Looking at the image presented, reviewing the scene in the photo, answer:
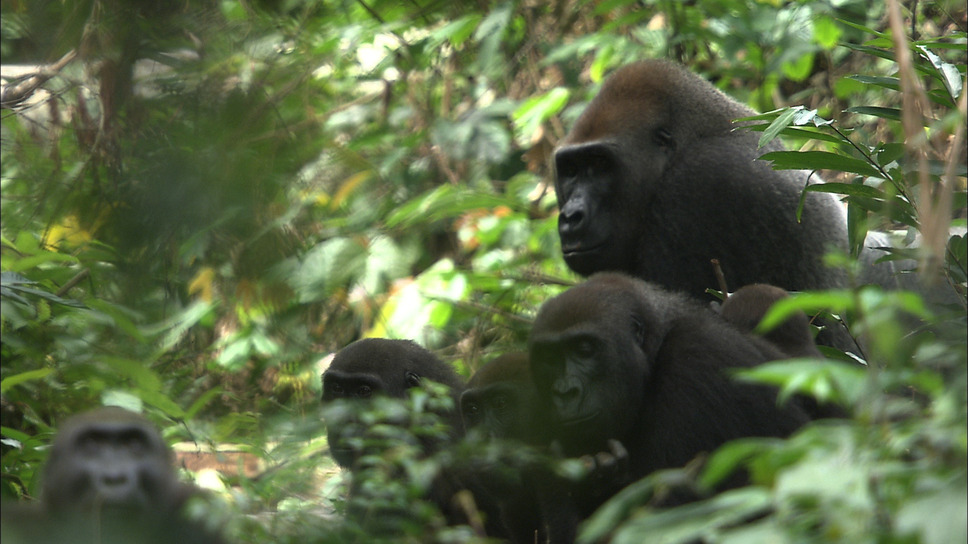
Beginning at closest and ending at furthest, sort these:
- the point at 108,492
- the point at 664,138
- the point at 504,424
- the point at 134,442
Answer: the point at 108,492 < the point at 134,442 < the point at 504,424 < the point at 664,138

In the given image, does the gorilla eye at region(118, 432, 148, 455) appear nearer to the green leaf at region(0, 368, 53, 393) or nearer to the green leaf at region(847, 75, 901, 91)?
the green leaf at region(0, 368, 53, 393)

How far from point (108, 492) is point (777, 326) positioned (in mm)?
2025

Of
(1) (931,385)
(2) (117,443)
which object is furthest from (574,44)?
(1) (931,385)

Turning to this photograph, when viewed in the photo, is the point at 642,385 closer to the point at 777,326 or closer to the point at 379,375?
the point at 777,326

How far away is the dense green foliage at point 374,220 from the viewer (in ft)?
4.80

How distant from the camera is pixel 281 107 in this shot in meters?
5.76

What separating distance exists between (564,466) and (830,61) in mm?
5231

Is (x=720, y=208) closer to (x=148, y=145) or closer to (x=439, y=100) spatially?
(x=148, y=145)

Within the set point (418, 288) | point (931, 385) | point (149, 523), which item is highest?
point (931, 385)

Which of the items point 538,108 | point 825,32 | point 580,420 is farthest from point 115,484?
point 825,32

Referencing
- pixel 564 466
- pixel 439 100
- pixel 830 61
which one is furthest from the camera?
pixel 439 100

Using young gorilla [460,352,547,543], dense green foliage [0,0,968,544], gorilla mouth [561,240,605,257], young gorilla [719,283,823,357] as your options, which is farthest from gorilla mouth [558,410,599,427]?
gorilla mouth [561,240,605,257]

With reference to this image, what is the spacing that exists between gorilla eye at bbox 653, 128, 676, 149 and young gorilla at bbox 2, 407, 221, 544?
2.53 m

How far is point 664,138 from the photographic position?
4309 millimetres
